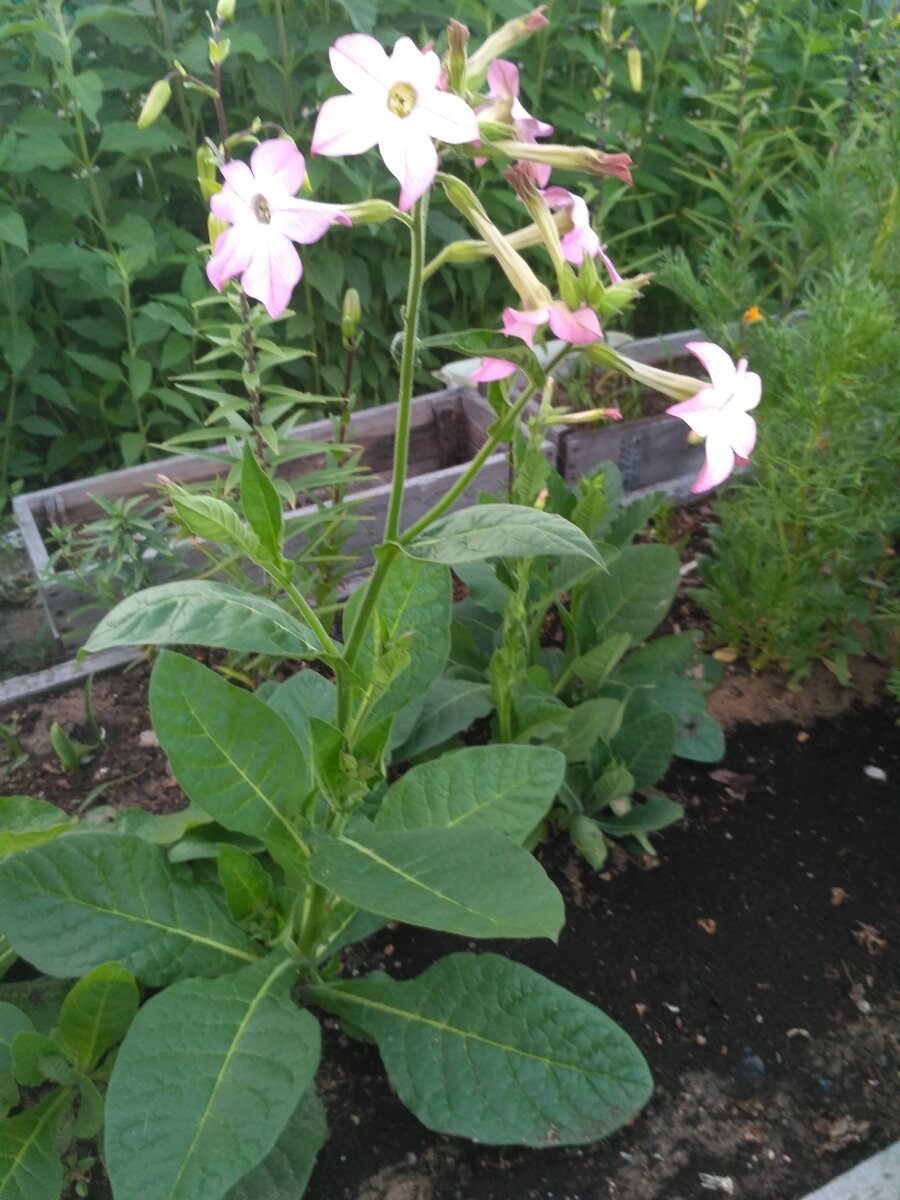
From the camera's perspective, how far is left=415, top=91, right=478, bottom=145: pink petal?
2.14 feet

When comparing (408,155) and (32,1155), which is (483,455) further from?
(32,1155)

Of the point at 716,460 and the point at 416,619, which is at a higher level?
the point at 716,460

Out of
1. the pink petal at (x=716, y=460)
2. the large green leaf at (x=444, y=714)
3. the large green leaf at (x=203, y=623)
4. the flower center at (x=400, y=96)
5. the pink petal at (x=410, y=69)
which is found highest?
the pink petal at (x=410, y=69)

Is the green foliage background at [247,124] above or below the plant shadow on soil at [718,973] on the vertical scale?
above

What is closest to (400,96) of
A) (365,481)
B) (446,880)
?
(446,880)

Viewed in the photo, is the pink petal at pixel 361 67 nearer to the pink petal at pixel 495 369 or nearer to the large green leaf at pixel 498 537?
the pink petal at pixel 495 369

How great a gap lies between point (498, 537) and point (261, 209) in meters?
0.32

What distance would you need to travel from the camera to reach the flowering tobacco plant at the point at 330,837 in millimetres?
740

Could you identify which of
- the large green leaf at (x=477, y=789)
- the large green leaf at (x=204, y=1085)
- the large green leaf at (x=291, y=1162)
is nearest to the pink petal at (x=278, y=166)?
the large green leaf at (x=477, y=789)

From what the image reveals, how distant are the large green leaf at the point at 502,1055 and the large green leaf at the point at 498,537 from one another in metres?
0.58

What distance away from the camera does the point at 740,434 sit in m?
0.78

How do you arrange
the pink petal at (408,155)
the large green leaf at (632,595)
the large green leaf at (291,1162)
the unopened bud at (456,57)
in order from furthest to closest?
1. the large green leaf at (632,595)
2. the large green leaf at (291,1162)
3. the unopened bud at (456,57)
4. the pink petal at (408,155)

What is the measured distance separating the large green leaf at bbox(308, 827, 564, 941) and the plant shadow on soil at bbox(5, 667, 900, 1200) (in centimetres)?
43

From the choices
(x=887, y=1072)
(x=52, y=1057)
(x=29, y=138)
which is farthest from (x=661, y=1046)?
(x=29, y=138)
